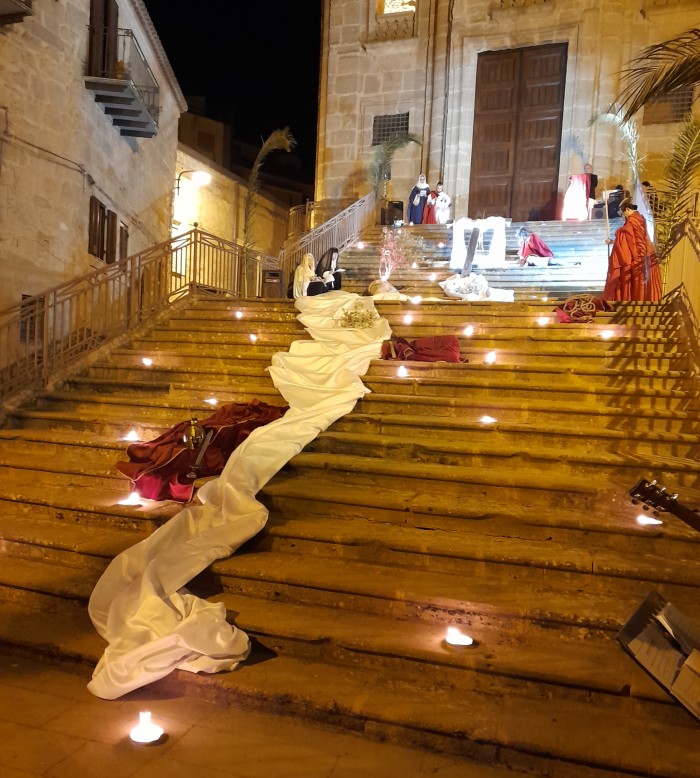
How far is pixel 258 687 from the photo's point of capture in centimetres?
302

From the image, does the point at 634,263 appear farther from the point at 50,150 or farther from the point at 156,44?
the point at 156,44

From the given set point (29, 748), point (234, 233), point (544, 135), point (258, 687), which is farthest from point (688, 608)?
point (234, 233)

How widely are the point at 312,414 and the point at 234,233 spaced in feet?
58.4

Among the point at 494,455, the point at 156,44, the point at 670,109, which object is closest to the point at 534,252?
the point at 670,109

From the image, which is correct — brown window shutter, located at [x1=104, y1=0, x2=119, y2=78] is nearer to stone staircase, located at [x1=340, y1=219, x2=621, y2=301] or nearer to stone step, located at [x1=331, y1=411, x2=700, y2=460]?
stone staircase, located at [x1=340, y1=219, x2=621, y2=301]

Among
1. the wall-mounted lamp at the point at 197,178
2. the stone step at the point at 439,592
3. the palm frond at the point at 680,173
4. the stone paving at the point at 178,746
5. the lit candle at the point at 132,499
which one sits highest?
the wall-mounted lamp at the point at 197,178

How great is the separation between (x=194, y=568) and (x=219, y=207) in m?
19.4

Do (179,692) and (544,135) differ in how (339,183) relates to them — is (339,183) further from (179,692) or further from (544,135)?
(179,692)

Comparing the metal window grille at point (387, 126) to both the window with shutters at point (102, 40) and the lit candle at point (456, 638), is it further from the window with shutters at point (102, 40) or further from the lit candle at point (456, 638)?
the lit candle at point (456, 638)

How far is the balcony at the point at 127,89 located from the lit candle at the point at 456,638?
12.4 meters

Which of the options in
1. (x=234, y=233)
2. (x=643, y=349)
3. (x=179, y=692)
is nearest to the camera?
(x=179, y=692)

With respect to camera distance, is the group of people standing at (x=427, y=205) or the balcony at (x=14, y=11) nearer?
the balcony at (x=14, y=11)

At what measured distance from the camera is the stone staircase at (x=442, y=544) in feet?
9.42

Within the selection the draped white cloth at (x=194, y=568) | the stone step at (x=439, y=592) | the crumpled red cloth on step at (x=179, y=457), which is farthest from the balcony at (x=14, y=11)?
the stone step at (x=439, y=592)
